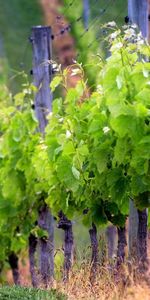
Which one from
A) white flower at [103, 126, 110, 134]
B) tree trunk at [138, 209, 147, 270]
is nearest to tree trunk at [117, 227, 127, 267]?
tree trunk at [138, 209, 147, 270]

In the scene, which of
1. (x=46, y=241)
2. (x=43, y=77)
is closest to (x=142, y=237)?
(x=46, y=241)

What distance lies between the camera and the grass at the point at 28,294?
867 centimetres

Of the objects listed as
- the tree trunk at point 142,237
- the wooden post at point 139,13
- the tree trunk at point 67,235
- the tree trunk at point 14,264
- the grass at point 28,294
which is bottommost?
the grass at point 28,294

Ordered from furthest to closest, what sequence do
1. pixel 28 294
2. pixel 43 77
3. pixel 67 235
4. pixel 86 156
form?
pixel 43 77 → pixel 67 235 → pixel 86 156 → pixel 28 294

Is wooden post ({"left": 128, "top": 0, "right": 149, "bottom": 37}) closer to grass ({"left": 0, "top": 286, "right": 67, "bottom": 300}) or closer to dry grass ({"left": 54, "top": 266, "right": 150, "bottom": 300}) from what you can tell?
dry grass ({"left": 54, "top": 266, "right": 150, "bottom": 300})

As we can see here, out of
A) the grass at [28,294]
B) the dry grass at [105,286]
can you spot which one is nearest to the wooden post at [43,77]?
the dry grass at [105,286]

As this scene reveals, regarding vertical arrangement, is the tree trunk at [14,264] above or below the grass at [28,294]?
above

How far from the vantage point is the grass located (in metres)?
8.67

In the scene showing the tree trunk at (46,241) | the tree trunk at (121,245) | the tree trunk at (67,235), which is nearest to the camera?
the tree trunk at (121,245)

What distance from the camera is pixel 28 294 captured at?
884 centimetres

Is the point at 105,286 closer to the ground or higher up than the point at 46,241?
closer to the ground

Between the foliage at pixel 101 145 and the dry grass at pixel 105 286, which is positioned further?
the foliage at pixel 101 145

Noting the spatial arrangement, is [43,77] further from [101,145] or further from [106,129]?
[106,129]

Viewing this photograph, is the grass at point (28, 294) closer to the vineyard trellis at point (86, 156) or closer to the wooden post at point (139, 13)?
the vineyard trellis at point (86, 156)
